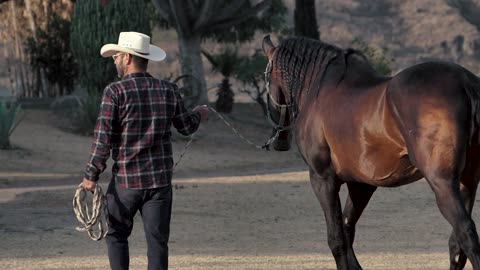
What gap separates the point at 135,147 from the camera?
6.72m

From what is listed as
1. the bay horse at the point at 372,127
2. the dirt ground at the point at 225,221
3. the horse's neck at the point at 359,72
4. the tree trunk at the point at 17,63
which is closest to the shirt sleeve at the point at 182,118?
the bay horse at the point at 372,127

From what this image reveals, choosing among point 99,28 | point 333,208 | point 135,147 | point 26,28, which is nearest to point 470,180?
point 333,208

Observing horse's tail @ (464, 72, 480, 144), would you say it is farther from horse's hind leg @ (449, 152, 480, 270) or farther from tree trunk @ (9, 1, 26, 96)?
tree trunk @ (9, 1, 26, 96)

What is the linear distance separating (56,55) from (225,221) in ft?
60.2

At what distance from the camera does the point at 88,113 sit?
24344 mm

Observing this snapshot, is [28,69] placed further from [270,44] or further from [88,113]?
[270,44]

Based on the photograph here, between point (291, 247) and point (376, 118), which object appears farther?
point (291, 247)

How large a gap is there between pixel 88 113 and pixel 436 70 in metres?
17.8

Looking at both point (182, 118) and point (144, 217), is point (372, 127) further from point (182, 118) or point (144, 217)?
point (144, 217)

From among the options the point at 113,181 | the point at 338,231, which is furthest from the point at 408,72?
the point at 113,181

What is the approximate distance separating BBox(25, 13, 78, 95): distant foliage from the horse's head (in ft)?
71.1

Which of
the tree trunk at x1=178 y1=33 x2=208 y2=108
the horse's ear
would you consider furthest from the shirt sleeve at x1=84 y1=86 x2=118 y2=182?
the tree trunk at x1=178 y1=33 x2=208 y2=108

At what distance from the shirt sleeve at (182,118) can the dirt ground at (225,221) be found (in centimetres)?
235

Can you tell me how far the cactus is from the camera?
2564cm
